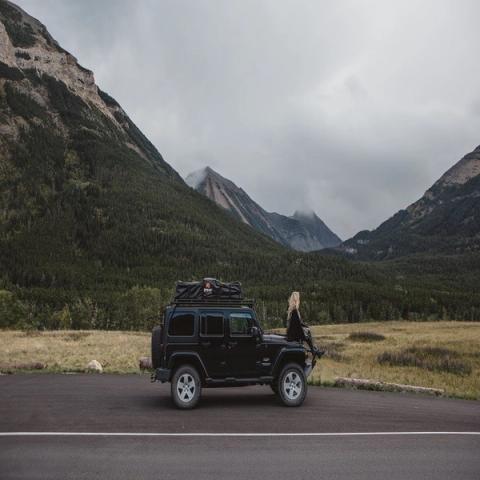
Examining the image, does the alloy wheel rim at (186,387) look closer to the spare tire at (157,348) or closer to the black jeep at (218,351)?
the black jeep at (218,351)

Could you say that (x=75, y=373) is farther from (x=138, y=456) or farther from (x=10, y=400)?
(x=138, y=456)

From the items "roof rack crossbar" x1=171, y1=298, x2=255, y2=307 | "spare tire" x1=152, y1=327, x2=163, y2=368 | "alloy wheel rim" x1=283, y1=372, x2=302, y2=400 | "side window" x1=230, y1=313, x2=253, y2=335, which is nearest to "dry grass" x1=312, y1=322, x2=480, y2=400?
"alloy wheel rim" x1=283, y1=372, x2=302, y2=400

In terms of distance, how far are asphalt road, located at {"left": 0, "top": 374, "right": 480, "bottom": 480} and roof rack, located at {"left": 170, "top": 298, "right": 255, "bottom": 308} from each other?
2723mm

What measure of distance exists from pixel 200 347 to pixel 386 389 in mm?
8276

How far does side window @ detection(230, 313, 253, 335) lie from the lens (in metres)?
15.8

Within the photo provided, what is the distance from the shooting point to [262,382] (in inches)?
616

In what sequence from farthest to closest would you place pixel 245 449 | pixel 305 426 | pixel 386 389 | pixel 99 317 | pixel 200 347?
pixel 99 317, pixel 386 389, pixel 200 347, pixel 305 426, pixel 245 449

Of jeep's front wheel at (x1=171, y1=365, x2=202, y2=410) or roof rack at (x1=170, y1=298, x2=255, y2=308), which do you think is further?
roof rack at (x1=170, y1=298, x2=255, y2=308)

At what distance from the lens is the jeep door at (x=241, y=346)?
1560 centimetres

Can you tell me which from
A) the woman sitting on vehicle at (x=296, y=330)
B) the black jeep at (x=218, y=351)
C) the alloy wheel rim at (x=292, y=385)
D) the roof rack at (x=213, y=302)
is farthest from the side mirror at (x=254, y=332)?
the alloy wheel rim at (x=292, y=385)

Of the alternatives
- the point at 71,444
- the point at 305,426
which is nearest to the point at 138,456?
the point at 71,444

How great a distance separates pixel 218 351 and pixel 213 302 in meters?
1.34

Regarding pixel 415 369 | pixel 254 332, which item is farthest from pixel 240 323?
pixel 415 369

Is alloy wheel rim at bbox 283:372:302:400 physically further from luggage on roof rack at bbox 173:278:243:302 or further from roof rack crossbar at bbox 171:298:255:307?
luggage on roof rack at bbox 173:278:243:302
